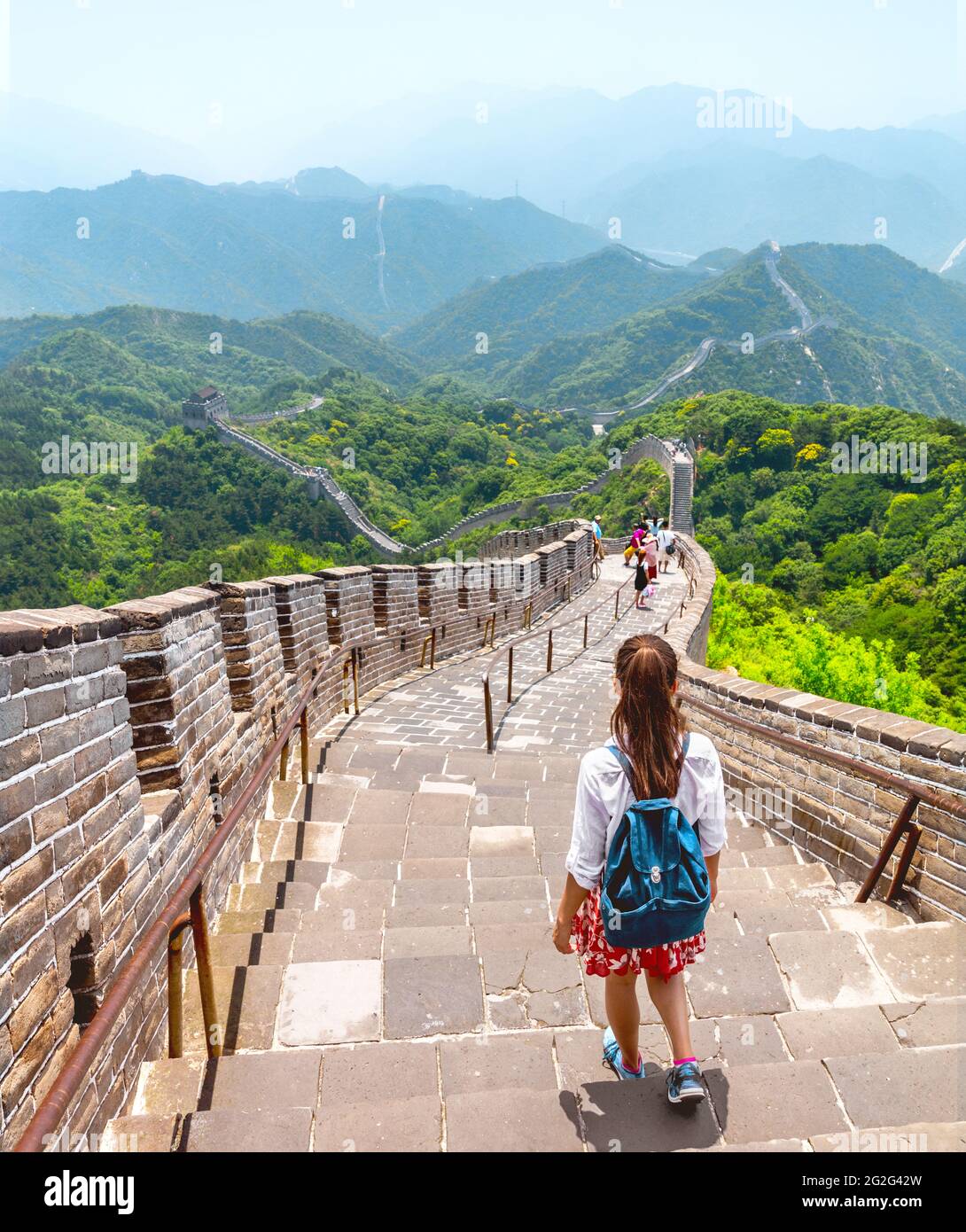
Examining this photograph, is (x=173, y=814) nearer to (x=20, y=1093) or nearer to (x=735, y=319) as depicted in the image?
(x=20, y=1093)

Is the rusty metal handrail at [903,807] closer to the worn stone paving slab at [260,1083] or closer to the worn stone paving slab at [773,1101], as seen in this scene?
the worn stone paving slab at [773,1101]

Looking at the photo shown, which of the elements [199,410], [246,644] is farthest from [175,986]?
[199,410]

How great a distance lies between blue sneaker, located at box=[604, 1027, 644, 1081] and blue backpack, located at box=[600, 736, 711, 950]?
45 cm

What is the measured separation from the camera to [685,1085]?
2.05 m

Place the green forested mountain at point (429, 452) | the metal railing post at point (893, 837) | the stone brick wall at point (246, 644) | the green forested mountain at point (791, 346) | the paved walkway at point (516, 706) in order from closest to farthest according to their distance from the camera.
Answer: the metal railing post at point (893, 837), the stone brick wall at point (246, 644), the paved walkway at point (516, 706), the green forested mountain at point (429, 452), the green forested mountain at point (791, 346)

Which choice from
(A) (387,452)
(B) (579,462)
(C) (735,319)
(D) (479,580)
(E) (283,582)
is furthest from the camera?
(C) (735,319)

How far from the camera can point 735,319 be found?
111 metres

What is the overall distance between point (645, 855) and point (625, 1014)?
571mm

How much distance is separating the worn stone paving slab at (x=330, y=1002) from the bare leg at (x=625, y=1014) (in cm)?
76

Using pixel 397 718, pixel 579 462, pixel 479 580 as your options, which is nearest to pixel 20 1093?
pixel 397 718

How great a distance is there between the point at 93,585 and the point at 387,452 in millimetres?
34320

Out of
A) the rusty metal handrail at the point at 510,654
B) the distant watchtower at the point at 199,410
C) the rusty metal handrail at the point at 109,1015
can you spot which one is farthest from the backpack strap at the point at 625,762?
the distant watchtower at the point at 199,410

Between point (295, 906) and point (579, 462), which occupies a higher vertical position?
point (579, 462)

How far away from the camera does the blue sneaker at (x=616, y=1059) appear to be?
228cm
